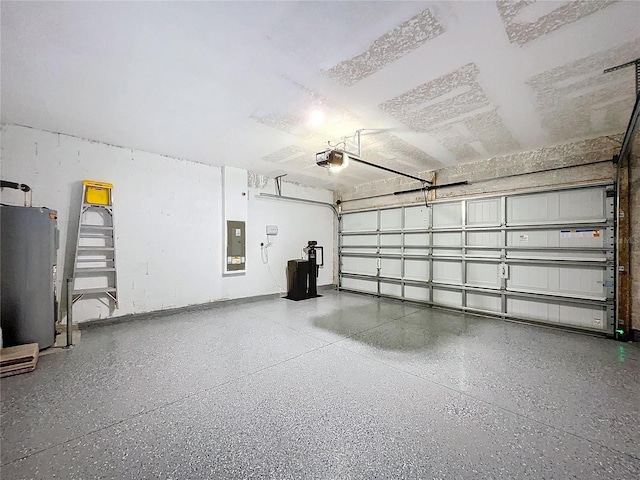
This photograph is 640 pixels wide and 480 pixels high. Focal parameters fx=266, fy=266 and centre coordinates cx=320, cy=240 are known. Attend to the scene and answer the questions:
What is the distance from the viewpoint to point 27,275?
300cm

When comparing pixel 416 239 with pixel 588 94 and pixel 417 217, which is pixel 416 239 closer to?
pixel 417 217

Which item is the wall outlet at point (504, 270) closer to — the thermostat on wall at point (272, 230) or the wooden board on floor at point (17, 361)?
the thermostat on wall at point (272, 230)

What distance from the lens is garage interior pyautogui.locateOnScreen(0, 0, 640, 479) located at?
173 cm

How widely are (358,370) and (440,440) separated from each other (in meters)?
1.04

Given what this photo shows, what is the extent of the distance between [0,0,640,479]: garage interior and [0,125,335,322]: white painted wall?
0.03 metres

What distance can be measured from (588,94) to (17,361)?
20.7ft

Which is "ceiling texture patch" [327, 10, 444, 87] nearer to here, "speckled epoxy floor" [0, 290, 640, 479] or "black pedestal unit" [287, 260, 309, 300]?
"speckled epoxy floor" [0, 290, 640, 479]

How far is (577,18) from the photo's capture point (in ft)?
6.00

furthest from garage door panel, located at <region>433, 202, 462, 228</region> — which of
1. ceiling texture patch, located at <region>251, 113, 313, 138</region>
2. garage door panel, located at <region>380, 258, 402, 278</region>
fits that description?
ceiling texture patch, located at <region>251, 113, 313, 138</region>

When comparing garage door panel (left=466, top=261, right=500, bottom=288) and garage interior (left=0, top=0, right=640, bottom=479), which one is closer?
garage interior (left=0, top=0, right=640, bottom=479)

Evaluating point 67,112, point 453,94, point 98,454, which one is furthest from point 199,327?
point 453,94

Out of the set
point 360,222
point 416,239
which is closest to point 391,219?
point 416,239

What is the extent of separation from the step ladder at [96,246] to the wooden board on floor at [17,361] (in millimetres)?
1143

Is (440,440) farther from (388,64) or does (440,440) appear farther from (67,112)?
(67,112)
